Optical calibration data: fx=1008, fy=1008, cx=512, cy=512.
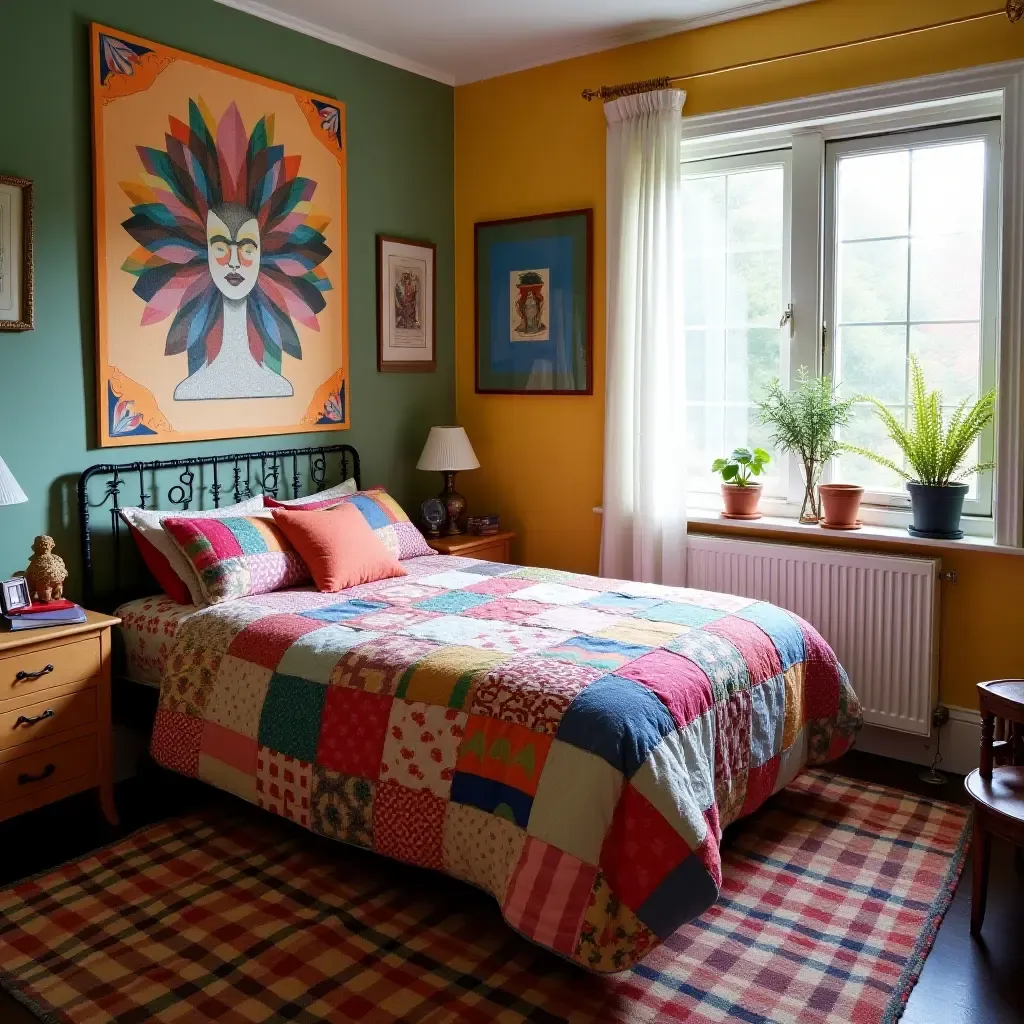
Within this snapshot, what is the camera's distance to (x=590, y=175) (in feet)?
14.3

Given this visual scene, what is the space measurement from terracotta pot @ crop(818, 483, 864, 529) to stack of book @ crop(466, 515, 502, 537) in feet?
4.84

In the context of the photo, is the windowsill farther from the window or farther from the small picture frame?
the small picture frame

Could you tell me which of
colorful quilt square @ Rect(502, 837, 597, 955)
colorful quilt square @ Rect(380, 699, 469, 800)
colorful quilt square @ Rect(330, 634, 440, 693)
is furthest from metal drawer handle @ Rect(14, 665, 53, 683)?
colorful quilt square @ Rect(502, 837, 597, 955)

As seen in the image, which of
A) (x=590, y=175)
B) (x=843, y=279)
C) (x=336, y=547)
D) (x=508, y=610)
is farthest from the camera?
(x=590, y=175)

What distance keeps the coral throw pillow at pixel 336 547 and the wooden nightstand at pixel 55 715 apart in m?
0.70

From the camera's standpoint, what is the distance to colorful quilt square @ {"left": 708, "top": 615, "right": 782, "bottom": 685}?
2.86 meters

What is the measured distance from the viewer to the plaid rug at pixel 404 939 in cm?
223

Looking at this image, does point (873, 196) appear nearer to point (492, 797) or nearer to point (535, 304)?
point (535, 304)

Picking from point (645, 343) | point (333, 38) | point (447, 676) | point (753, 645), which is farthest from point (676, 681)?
point (333, 38)

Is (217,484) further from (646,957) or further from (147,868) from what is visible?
(646,957)

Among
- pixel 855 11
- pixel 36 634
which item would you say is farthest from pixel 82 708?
pixel 855 11

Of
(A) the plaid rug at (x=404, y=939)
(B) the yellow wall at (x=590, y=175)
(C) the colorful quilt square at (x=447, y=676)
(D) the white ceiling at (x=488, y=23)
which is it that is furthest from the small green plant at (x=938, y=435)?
(C) the colorful quilt square at (x=447, y=676)

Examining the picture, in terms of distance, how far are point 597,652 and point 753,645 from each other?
0.50 metres

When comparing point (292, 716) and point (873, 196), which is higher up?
point (873, 196)
